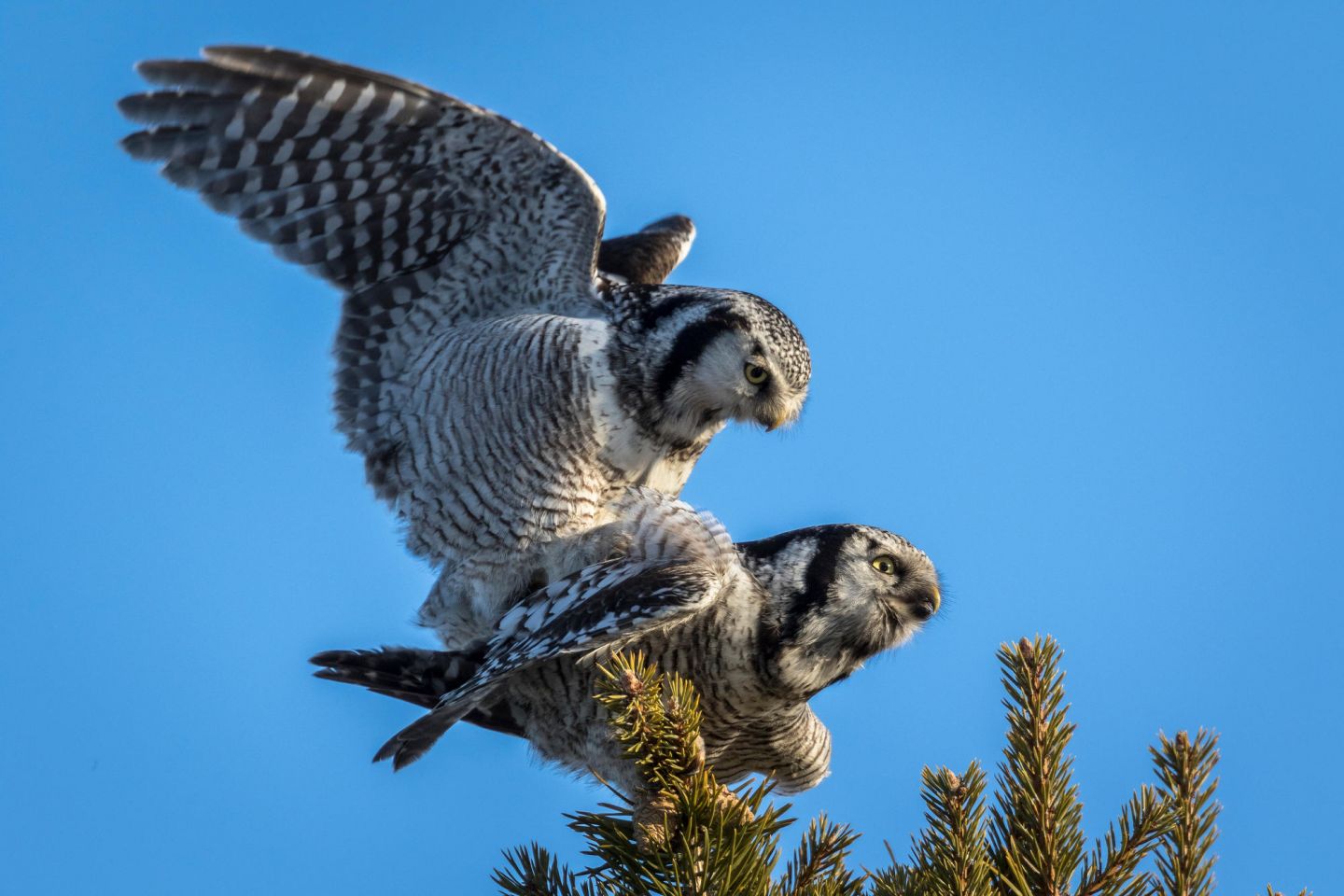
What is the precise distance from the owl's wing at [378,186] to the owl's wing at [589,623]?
1225 millimetres

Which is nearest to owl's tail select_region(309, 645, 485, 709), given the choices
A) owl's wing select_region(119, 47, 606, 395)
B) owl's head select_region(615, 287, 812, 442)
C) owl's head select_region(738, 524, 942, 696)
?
owl's head select_region(738, 524, 942, 696)

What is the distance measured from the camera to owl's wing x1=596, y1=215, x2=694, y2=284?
5.73m

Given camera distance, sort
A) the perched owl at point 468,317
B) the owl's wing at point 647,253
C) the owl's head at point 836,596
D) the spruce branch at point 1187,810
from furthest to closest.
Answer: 1. the owl's wing at point 647,253
2. the perched owl at point 468,317
3. the owl's head at point 836,596
4. the spruce branch at point 1187,810

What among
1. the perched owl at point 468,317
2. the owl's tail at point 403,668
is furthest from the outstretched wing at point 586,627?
the perched owl at point 468,317

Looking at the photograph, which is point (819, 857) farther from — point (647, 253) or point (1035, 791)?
point (647, 253)

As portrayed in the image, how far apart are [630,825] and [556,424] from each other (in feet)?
5.77

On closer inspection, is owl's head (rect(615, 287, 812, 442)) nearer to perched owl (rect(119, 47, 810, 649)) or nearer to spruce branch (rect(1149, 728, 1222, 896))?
perched owl (rect(119, 47, 810, 649))

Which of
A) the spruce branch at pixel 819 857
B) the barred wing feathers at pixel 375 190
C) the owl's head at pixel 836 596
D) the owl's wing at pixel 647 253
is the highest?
the owl's wing at pixel 647 253

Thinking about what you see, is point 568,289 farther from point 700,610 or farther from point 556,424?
point 700,610

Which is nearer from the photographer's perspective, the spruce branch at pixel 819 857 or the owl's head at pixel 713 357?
the spruce branch at pixel 819 857

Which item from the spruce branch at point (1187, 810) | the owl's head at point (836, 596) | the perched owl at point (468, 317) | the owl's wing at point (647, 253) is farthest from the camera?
the owl's wing at point (647, 253)

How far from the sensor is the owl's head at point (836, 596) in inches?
152

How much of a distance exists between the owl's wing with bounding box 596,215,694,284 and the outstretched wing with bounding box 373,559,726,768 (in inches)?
85.8

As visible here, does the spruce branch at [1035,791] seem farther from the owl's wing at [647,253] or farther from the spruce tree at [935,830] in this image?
the owl's wing at [647,253]
